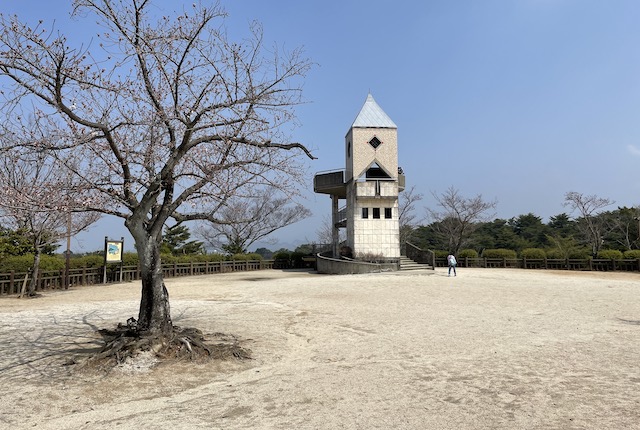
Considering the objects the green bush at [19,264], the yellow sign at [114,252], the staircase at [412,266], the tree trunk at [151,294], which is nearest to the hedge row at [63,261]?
the green bush at [19,264]

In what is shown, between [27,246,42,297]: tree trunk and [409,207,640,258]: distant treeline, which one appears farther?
[409,207,640,258]: distant treeline

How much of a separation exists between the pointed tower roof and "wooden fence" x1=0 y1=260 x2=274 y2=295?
14.8 meters

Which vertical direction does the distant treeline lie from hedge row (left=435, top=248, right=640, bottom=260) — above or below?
above

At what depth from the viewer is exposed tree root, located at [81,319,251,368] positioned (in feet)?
21.2

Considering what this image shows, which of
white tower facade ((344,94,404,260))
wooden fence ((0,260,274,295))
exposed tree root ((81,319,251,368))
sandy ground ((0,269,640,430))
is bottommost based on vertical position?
sandy ground ((0,269,640,430))

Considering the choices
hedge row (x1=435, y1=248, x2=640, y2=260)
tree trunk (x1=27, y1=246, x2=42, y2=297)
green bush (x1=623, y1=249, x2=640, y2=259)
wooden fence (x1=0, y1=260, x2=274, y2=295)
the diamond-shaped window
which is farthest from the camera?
the diamond-shaped window

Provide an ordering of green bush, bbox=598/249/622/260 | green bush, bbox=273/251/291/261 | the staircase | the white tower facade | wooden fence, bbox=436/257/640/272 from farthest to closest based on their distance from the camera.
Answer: green bush, bbox=273/251/291/261 < the white tower facade < the staircase < green bush, bbox=598/249/622/260 < wooden fence, bbox=436/257/640/272

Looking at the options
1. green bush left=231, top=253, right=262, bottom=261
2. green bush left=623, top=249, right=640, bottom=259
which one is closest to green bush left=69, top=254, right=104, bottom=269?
green bush left=231, top=253, right=262, bottom=261

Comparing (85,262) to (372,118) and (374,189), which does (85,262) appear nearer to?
(374,189)

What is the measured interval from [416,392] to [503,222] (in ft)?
193

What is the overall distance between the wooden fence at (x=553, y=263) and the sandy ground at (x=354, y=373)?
1696 centimetres

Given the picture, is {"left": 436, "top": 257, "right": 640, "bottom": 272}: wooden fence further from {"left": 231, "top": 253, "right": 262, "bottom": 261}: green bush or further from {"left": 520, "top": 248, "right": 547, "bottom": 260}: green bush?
{"left": 231, "top": 253, "right": 262, "bottom": 261}: green bush

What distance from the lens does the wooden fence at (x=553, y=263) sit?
2552cm

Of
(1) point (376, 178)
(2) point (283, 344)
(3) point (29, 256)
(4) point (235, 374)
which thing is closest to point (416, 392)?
(4) point (235, 374)
